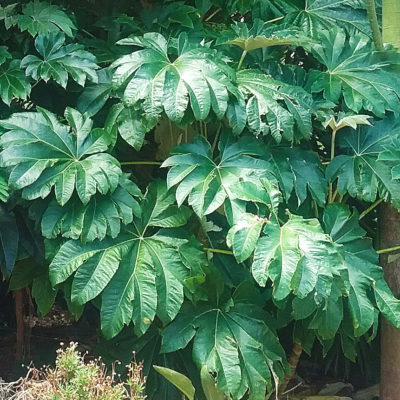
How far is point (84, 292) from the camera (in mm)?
2768

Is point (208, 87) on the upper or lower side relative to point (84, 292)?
upper

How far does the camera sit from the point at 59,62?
311cm

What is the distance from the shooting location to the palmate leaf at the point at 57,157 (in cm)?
277

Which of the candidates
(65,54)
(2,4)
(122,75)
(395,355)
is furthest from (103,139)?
(395,355)

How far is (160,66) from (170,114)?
230 mm

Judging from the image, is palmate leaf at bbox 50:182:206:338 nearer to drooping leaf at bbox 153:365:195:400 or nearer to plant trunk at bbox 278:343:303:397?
drooping leaf at bbox 153:365:195:400

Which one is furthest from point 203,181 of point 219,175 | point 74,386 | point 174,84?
point 74,386

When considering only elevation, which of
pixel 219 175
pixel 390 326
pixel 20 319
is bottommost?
pixel 20 319

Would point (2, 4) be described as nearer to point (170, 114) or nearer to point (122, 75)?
point (122, 75)

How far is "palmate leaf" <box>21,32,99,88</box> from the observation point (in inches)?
120

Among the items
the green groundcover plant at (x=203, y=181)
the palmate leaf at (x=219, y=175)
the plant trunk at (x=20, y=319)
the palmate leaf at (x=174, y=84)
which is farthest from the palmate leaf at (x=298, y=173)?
the plant trunk at (x=20, y=319)

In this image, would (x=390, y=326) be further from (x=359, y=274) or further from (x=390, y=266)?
(x=359, y=274)

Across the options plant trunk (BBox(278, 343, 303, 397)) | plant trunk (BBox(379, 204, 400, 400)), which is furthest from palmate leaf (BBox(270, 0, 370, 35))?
plant trunk (BBox(278, 343, 303, 397))

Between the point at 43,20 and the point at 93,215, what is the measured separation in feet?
3.18
